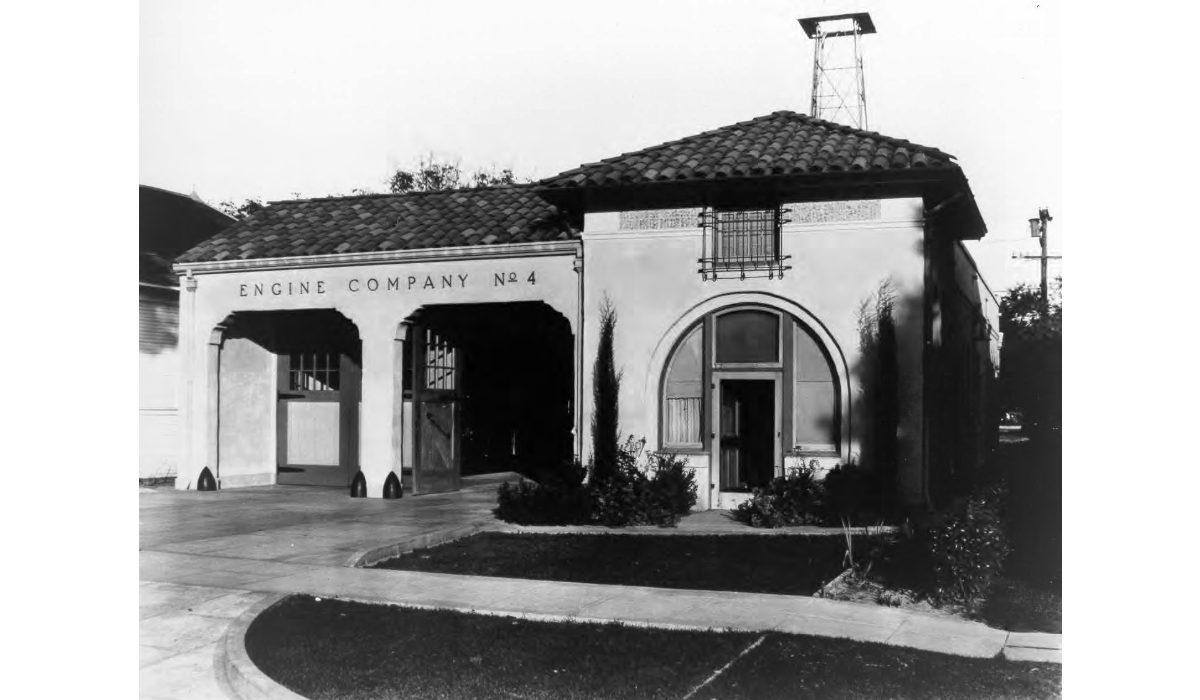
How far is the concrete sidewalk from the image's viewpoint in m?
7.60

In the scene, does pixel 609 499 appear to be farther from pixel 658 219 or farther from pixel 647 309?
pixel 658 219

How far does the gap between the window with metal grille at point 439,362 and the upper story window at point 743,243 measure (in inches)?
239

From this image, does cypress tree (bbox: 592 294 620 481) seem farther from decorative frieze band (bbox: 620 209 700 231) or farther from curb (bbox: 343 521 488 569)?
curb (bbox: 343 521 488 569)

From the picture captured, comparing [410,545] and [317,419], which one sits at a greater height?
[317,419]

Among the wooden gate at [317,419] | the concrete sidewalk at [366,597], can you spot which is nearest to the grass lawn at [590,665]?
the concrete sidewalk at [366,597]

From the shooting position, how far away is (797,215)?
597 inches

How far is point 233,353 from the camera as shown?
64.5ft

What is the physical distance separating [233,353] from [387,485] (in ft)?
14.5

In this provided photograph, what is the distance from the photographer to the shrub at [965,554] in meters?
8.90

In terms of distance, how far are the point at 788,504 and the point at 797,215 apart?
4178 millimetres

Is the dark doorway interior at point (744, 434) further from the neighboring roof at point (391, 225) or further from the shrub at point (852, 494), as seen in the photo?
the neighboring roof at point (391, 225)

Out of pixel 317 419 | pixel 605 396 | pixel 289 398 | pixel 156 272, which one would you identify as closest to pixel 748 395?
pixel 605 396
